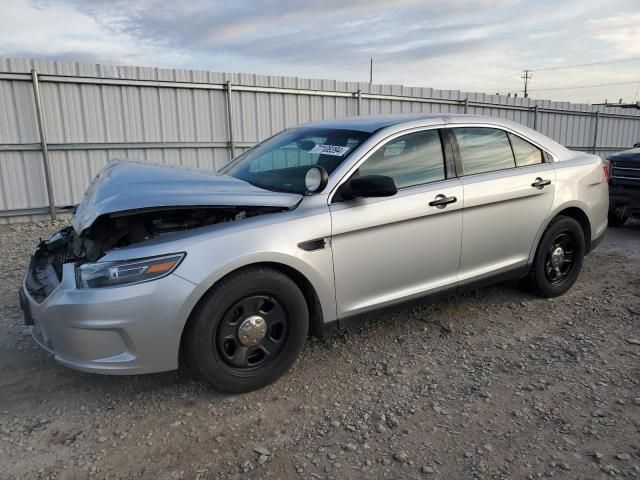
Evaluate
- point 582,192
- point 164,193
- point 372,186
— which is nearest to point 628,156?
point 582,192

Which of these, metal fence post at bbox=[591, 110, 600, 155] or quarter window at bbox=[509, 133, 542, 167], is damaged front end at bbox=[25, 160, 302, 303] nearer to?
quarter window at bbox=[509, 133, 542, 167]

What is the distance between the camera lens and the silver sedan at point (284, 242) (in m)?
2.65

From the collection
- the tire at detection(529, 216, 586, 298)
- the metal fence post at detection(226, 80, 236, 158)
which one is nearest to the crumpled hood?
the tire at detection(529, 216, 586, 298)

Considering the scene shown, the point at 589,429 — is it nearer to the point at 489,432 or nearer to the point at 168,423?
the point at 489,432

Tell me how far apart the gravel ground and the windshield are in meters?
1.24

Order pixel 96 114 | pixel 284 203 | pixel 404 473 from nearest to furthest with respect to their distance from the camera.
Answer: pixel 404 473 → pixel 284 203 → pixel 96 114

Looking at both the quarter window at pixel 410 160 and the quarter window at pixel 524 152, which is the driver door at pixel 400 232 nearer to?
the quarter window at pixel 410 160

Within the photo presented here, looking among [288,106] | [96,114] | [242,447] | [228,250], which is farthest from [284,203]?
[288,106]

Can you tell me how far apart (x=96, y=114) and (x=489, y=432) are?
26.9 ft

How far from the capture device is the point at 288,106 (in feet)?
33.6

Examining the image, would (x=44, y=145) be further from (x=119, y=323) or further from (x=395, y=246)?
(x=395, y=246)

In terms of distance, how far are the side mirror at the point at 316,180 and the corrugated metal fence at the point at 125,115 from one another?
6.70 meters

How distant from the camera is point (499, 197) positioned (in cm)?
391

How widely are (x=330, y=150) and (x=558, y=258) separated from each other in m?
2.48
